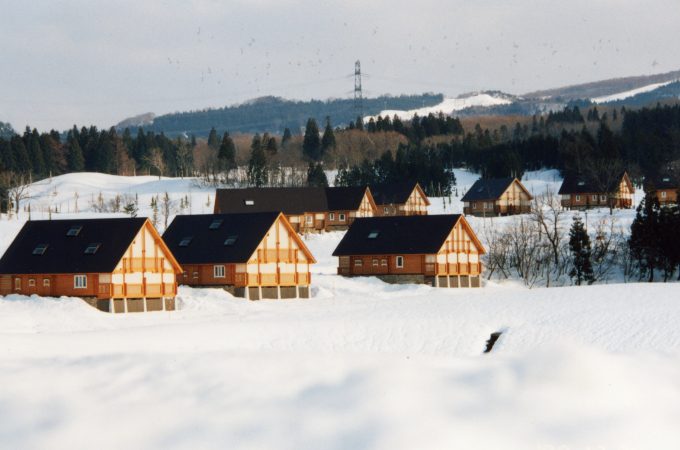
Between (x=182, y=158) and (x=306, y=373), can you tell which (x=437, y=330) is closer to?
(x=306, y=373)

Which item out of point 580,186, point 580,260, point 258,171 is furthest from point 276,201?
point 580,186

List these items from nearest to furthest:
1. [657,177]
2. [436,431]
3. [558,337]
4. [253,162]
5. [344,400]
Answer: [436,431]
[344,400]
[558,337]
[657,177]
[253,162]

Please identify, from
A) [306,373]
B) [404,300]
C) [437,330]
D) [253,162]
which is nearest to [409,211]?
[253,162]

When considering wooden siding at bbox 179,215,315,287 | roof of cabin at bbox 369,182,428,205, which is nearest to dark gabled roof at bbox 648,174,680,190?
roof of cabin at bbox 369,182,428,205

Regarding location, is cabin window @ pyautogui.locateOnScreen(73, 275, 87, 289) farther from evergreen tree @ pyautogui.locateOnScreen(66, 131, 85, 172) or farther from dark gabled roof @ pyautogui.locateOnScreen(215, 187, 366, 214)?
evergreen tree @ pyautogui.locateOnScreen(66, 131, 85, 172)

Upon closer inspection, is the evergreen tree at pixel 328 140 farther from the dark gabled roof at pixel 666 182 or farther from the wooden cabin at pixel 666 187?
the wooden cabin at pixel 666 187

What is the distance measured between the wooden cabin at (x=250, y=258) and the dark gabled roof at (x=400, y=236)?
30.6ft

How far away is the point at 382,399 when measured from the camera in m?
19.0

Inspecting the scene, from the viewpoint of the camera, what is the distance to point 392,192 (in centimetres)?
12125

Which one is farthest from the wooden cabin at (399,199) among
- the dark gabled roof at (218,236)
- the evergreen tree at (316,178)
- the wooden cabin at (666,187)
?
the dark gabled roof at (218,236)

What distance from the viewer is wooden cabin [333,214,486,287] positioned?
227 feet

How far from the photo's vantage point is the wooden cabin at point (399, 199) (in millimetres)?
119625

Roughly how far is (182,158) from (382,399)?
150593mm

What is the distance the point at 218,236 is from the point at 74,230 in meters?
9.59
